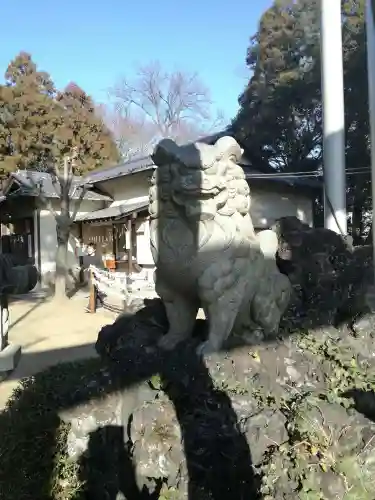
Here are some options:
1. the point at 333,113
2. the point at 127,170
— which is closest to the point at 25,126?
the point at 127,170

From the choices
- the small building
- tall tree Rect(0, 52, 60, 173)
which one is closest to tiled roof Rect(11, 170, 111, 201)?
the small building

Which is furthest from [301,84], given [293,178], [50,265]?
[50,265]

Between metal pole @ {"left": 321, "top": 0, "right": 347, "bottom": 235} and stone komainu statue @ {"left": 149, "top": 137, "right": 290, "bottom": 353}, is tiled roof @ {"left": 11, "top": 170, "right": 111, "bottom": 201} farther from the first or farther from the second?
stone komainu statue @ {"left": 149, "top": 137, "right": 290, "bottom": 353}

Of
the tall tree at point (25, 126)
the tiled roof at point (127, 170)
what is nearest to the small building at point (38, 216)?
the tiled roof at point (127, 170)

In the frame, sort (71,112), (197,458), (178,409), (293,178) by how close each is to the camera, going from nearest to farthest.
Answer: (197,458) < (178,409) < (293,178) < (71,112)

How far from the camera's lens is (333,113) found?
22.5 feet

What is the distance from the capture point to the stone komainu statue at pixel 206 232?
7.59 ft

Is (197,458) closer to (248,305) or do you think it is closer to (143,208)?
(248,305)

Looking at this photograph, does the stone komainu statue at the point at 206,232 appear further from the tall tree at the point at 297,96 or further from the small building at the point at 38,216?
the small building at the point at 38,216

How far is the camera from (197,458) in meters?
2.09

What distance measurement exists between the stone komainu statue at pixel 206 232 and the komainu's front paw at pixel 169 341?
10 mm

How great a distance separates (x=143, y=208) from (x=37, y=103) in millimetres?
9223

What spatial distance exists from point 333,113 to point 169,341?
5.50 metres

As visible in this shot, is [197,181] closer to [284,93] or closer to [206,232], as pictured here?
[206,232]
